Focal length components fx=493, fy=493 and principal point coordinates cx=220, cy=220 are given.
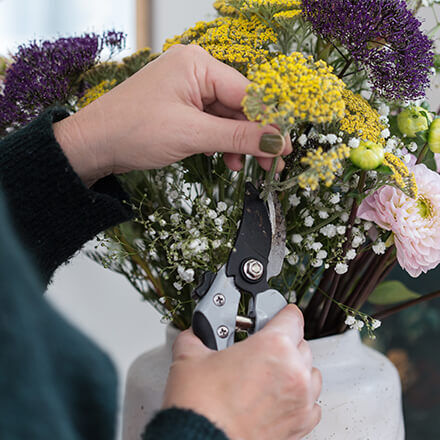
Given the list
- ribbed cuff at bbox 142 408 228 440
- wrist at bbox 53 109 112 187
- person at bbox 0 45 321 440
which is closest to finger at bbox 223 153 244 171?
person at bbox 0 45 321 440

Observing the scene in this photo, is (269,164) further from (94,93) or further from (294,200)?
(94,93)

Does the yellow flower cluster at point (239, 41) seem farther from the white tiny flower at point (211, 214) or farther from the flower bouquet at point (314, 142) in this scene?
the white tiny flower at point (211, 214)

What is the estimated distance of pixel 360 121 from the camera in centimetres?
36

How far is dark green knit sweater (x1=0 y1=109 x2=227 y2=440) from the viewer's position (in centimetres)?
25

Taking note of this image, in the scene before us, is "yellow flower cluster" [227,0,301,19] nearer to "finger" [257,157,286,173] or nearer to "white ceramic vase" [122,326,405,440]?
"finger" [257,157,286,173]

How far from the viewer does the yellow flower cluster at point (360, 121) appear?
352mm

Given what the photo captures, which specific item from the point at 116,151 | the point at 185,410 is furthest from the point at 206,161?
the point at 185,410

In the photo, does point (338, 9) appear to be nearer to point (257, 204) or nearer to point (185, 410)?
point (257, 204)

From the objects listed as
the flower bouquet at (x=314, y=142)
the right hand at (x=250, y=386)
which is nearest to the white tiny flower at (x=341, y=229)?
the flower bouquet at (x=314, y=142)

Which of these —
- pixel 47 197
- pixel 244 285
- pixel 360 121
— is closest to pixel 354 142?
pixel 360 121

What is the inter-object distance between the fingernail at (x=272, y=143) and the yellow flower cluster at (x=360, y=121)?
0.05 metres

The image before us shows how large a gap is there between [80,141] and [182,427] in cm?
24

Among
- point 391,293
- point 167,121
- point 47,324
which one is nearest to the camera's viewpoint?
point 47,324

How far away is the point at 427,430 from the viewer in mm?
Answer: 764
